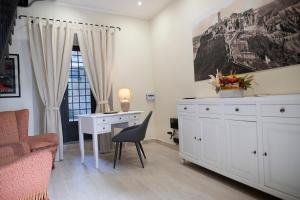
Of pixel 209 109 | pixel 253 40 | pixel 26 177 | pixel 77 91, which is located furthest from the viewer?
pixel 77 91

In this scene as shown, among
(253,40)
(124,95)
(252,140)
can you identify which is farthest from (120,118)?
(253,40)

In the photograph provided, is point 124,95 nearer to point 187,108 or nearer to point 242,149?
point 187,108

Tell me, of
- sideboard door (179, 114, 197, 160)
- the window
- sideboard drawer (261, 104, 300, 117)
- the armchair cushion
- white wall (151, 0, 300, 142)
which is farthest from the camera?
the window

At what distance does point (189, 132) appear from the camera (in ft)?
10.3

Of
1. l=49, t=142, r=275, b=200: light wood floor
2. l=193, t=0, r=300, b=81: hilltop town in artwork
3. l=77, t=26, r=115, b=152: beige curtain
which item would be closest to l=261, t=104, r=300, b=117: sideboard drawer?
l=193, t=0, r=300, b=81: hilltop town in artwork

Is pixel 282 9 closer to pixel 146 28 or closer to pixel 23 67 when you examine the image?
pixel 146 28

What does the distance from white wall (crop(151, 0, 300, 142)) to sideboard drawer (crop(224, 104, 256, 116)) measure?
46 centimetres

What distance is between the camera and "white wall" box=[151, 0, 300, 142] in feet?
8.48

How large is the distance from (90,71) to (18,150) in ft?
6.50

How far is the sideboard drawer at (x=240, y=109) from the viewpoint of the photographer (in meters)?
2.16

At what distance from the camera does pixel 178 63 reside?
4191 millimetres

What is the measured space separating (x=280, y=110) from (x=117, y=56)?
350 centimetres

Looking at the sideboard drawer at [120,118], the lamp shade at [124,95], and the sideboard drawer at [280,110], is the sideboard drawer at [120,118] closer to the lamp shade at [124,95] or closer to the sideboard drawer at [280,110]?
the lamp shade at [124,95]

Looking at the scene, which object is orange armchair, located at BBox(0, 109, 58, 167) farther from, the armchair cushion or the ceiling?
the ceiling
